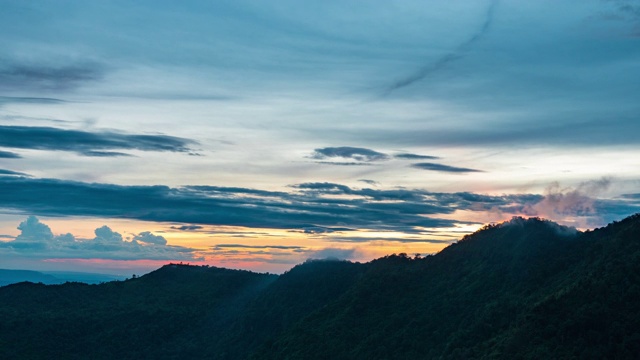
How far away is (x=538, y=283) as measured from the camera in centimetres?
13200

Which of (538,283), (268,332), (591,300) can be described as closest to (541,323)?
(591,300)

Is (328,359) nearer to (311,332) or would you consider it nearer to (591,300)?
(311,332)

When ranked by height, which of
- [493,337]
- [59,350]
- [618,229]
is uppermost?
[618,229]

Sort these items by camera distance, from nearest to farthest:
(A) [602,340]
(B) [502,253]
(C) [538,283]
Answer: (A) [602,340]
(C) [538,283]
(B) [502,253]

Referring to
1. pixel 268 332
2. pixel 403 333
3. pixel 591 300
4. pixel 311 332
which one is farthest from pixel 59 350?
pixel 591 300

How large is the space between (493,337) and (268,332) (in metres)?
95.7

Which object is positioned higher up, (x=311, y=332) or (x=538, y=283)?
(x=538, y=283)

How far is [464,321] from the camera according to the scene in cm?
13400

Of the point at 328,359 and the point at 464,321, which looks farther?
the point at 328,359

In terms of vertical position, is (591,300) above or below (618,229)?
below

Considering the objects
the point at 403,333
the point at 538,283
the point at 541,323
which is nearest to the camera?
the point at 541,323

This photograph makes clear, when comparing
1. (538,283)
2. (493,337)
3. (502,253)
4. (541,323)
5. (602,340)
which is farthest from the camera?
(502,253)

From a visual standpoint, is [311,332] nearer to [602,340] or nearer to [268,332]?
[268,332]

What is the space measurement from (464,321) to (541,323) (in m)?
30.8
